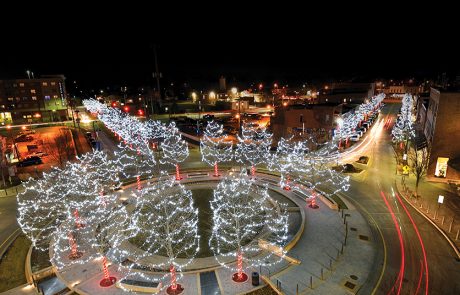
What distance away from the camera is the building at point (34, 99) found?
83812 millimetres

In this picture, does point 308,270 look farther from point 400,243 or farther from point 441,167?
point 441,167

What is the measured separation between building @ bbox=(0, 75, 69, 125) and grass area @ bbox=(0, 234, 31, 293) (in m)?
68.0

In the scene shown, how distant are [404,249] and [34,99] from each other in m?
103

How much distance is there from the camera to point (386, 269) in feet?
58.4

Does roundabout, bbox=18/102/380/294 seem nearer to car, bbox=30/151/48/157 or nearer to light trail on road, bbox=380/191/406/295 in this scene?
light trail on road, bbox=380/191/406/295

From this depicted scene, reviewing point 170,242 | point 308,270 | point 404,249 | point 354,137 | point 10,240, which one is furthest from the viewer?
point 354,137

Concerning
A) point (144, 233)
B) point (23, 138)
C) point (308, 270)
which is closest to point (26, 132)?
point (23, 138)

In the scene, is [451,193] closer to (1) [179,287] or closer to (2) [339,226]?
(2) [339,226]

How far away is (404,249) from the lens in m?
19.8

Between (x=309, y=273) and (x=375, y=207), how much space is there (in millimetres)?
12004

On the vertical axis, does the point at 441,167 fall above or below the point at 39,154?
above

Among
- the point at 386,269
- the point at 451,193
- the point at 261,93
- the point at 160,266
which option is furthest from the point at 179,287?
the point at 261,93

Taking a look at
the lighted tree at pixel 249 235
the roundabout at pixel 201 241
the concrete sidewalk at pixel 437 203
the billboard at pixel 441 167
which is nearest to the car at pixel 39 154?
the roundabout at pixel 201 241

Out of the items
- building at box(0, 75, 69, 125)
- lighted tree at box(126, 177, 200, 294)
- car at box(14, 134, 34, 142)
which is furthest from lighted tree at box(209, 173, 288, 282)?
building at box(0, 75, 69, 125)
